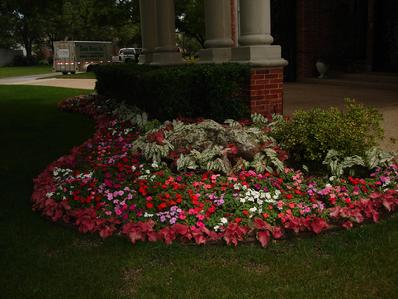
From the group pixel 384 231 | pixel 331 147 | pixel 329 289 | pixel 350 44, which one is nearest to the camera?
pixel 329 289

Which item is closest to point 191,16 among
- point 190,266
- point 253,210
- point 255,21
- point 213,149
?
point 255,21

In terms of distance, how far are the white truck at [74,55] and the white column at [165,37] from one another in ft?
87.6

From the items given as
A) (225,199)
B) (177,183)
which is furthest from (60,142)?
(225,199)

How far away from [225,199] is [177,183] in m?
0.57

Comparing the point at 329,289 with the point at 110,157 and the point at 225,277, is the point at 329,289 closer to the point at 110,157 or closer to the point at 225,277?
the point at 225,277

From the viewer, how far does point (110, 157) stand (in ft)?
19.1

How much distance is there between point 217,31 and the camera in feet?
29.6

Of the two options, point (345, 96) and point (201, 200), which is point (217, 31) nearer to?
point (345, 96)

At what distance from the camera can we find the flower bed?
4.03 metres

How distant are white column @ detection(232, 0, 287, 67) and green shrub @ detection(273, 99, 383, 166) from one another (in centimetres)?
198

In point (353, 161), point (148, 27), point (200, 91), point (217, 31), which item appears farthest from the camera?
point (148, 27)

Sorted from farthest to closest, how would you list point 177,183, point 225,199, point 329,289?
point 177,183 → point 225,199 → point 329,289

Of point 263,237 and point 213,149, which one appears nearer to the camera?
point 263,237

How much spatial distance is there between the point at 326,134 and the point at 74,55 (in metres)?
34.1
